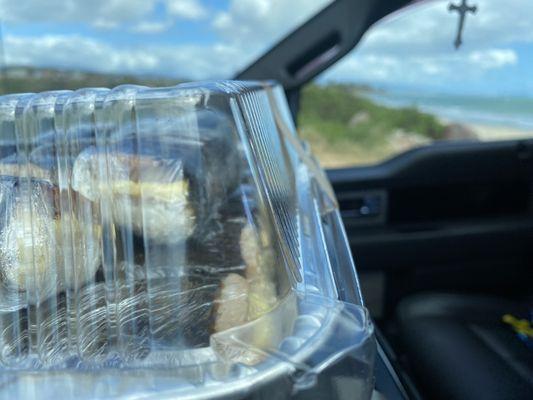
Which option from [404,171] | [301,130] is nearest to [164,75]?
[301,130]

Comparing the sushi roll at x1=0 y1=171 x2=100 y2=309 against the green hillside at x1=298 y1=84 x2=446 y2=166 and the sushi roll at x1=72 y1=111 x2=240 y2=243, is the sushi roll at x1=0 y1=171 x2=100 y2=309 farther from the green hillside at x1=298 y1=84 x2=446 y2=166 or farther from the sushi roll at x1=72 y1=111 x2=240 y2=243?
the green hillside at x1=298 y1=84 x2=446 y2=166

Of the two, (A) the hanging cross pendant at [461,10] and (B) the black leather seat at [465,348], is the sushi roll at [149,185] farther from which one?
(A) the hanging cross pendant at [461,10]

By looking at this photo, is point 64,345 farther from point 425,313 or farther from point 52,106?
point 425,313

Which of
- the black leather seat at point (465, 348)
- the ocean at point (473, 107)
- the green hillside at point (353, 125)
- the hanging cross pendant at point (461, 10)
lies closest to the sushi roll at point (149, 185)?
the black leather seat at point (465, 348)

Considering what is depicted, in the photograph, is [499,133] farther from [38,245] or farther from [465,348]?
[38,245]

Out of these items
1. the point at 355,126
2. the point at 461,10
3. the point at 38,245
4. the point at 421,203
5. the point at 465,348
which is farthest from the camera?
the point at 355,126

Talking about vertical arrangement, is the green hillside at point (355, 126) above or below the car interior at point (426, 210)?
above

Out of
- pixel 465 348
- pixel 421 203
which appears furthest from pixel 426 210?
pixel 465 348
